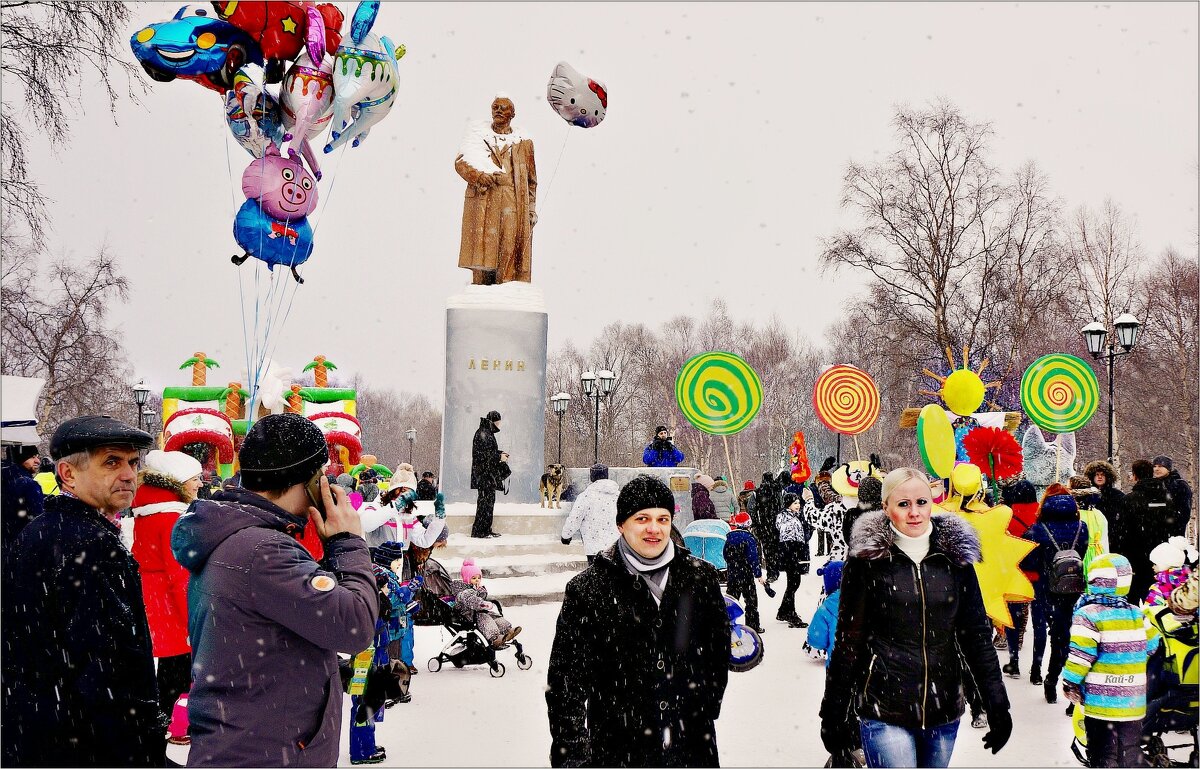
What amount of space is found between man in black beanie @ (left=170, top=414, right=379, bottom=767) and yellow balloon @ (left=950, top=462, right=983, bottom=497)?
605 cm

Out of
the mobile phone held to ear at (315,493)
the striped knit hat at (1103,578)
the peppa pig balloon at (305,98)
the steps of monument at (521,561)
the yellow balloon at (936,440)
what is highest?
the peppa pig balloon at (305,98)

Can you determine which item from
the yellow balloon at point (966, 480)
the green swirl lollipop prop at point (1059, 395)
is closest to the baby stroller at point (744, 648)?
the yellow balloon at point (966, 480)

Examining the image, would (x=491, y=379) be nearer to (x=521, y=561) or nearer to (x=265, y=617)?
(x=521, y=561)

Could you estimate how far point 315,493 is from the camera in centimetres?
268

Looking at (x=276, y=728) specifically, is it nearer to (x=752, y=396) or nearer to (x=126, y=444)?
(x=126, y=444)

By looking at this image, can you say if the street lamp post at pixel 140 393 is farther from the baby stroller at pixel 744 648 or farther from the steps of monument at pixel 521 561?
the baby stroller at pixel 744 648

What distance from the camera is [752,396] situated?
949cm

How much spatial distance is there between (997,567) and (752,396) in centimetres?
285

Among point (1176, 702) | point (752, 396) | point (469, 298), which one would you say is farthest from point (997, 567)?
point (469, 298)

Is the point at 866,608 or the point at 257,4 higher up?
the point at 257,4

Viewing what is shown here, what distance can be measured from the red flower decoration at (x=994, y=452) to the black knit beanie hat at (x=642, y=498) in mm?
6265

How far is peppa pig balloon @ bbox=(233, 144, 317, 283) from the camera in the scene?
30.0 feet

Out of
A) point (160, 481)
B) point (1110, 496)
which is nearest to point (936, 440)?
point (1110, 496)

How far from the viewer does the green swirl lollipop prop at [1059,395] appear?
40.2 ft
